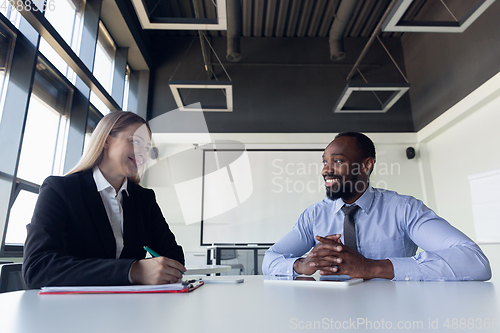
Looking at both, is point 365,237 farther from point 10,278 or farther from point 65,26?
point 65,26

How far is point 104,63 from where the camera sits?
4.97m

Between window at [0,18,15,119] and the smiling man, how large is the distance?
267cm

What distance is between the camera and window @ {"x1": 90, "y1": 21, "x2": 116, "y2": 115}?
4.57m

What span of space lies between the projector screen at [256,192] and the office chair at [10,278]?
413 centimetres

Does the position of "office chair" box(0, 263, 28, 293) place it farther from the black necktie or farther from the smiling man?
the black necktie

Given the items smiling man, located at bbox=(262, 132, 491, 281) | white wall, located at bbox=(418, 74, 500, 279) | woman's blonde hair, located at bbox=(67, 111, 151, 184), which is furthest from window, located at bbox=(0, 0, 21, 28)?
white wall, located at bbox=(418, 74, 500, 279)

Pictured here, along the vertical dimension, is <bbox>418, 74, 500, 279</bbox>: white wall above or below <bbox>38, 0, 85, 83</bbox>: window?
below

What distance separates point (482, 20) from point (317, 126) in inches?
110

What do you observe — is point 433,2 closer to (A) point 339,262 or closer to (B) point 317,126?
(B) point 317,126

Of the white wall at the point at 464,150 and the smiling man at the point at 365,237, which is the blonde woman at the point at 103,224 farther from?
the white wall at the point at 464,150

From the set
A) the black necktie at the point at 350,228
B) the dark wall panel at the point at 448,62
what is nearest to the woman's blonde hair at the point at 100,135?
the black necktie at the point at 350,228

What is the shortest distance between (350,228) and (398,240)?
0.83 feet

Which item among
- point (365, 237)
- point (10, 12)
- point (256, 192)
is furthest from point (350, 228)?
point (256, 192)

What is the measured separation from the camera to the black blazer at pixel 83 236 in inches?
41.3
